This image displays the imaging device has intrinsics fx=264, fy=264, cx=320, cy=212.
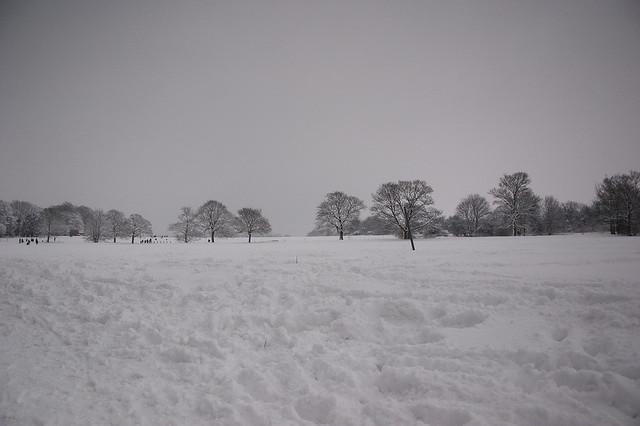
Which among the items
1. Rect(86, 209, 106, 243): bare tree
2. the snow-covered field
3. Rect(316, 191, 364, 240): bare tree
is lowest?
the snow-covered field

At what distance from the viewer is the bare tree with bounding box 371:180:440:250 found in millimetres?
40031

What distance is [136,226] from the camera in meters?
61.5

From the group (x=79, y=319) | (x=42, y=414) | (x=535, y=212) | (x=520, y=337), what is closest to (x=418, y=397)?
(x=520, y=337)

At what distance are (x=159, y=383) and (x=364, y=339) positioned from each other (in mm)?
3965

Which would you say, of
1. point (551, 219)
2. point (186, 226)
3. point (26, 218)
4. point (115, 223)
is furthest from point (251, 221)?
point (26, 218)

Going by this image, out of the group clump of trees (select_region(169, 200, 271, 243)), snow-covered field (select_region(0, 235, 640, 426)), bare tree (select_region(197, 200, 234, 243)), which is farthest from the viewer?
bare tree (select_region(197, 200, 234, 243))

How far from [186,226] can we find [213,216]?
18.7ft

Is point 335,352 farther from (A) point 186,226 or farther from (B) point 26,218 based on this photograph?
(B) point 26,218

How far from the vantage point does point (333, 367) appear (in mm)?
4750

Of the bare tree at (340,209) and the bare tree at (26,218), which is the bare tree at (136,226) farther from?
the bare tree at (340,209)

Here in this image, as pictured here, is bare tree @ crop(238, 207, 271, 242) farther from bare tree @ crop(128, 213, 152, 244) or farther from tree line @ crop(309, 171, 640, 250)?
bare tree @ crop(128, 213, 152, 244)

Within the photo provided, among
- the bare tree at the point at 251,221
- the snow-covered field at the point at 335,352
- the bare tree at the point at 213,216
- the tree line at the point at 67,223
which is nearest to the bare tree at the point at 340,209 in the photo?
the bare tree at the point at 251,221

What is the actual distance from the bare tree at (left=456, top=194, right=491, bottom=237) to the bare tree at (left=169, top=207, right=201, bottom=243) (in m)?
57.2

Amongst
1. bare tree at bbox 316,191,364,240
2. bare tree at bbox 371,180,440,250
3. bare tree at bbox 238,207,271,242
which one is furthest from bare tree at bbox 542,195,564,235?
bare tree at bbox 238,207,271,242
